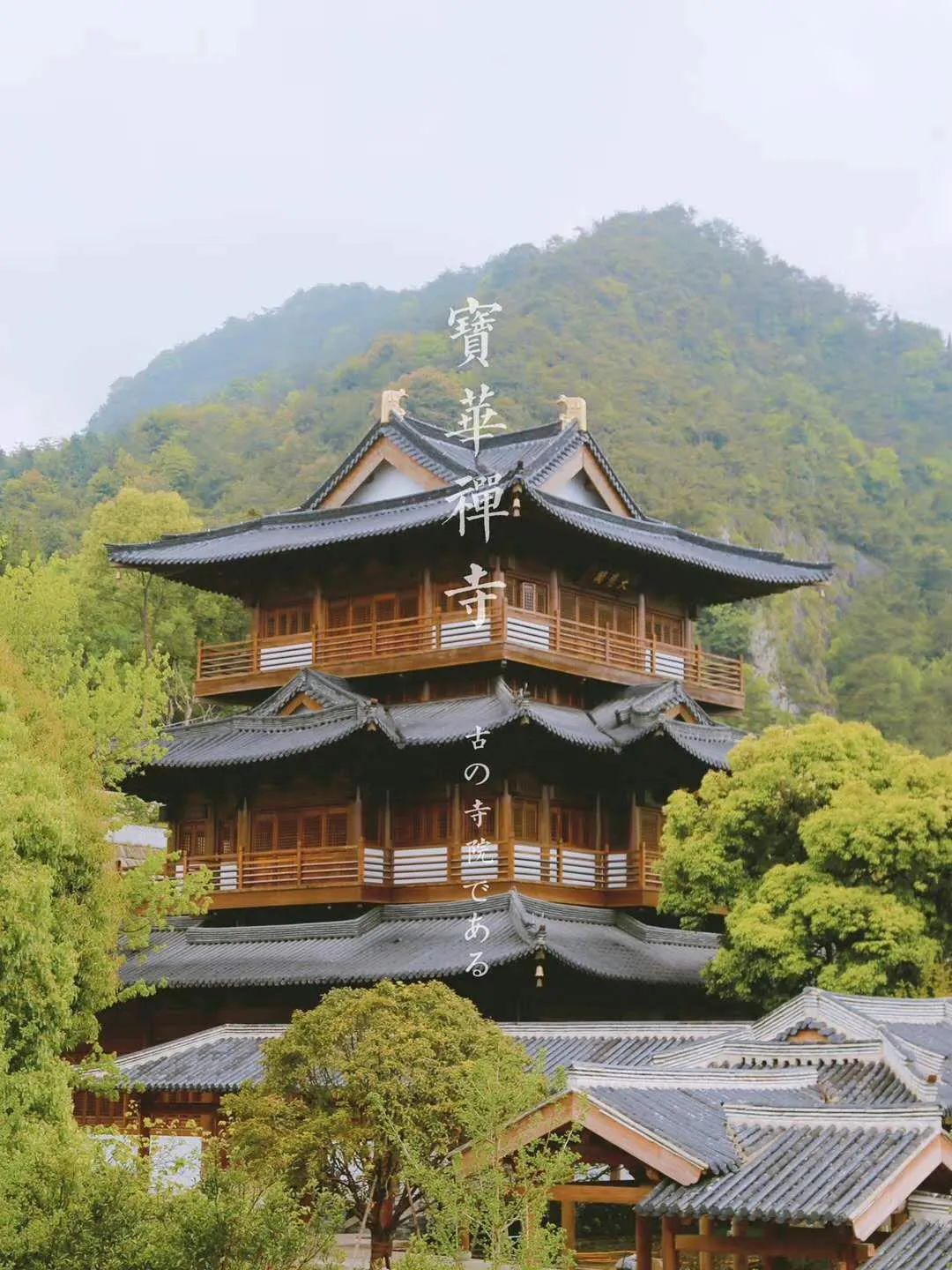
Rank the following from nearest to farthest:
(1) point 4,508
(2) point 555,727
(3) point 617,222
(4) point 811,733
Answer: (4) point 811,733 < (2) point 555,727 < (1) point 4,508 < (3) point 617,222

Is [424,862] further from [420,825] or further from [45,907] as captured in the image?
[45,907]

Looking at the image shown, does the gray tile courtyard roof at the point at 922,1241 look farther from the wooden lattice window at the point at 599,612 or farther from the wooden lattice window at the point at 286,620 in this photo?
the wooden lattice window at the point at 286,620

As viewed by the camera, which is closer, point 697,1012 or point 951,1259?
point 951,1259

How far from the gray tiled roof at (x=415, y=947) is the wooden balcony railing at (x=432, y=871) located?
16.7 inches

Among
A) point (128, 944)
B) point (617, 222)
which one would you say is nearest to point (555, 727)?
point (128, 944)

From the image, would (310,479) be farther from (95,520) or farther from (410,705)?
(410,705)

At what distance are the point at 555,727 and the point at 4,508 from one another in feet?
197

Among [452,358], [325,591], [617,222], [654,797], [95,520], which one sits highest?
[617,222]

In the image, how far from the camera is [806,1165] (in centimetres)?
1930

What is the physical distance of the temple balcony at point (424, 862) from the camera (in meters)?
32.6

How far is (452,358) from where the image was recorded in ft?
359

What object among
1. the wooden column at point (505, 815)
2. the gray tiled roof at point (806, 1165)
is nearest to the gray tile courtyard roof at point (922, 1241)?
the gray tiled roof at point (806, 1165)

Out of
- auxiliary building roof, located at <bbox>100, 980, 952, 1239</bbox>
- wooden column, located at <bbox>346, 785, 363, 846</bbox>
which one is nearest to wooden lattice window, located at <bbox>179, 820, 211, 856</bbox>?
wooden column, located at <bbox>346, 785, 363, 846</bbox>

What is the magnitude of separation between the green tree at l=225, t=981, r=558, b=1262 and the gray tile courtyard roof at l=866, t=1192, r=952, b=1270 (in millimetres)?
3577
